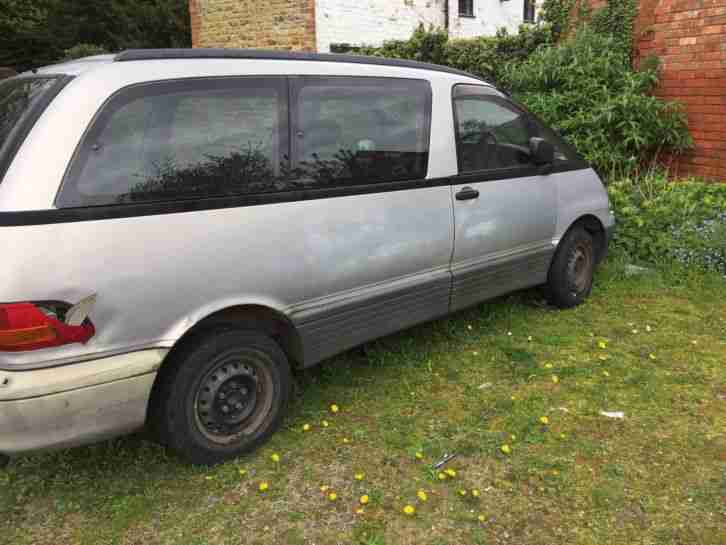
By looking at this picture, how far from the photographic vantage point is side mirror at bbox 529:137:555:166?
4254 mm

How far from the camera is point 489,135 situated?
162 inches

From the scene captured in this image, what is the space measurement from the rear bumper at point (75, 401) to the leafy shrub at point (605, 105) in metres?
5.59

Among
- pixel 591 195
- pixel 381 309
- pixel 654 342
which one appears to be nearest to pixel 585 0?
pixel 591 195

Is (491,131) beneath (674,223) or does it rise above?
above

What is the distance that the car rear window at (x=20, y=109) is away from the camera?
7.84 feet

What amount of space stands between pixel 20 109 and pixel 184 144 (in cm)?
66

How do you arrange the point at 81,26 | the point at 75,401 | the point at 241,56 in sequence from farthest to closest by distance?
the point at 81,26
the point at 241,56
the point at 75,401

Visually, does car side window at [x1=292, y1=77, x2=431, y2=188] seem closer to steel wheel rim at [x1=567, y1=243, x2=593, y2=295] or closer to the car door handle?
the car door handle

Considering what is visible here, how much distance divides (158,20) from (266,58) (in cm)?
2060

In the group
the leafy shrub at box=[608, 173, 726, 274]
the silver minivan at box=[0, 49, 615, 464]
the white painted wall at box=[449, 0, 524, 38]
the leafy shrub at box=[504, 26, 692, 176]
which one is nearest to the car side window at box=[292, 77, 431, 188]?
the silver minivan at box=[0, 49, 615, 464]

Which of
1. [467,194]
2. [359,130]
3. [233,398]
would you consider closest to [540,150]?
[467,194]

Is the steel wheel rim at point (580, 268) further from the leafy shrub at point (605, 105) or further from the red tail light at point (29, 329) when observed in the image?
the red tail light at point (29, 329)

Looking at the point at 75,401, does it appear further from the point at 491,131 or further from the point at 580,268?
the point at 580,268

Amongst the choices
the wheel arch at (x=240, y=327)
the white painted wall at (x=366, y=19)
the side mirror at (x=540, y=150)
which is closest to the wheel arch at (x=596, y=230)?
the side mirror at (x=540, y=150)
